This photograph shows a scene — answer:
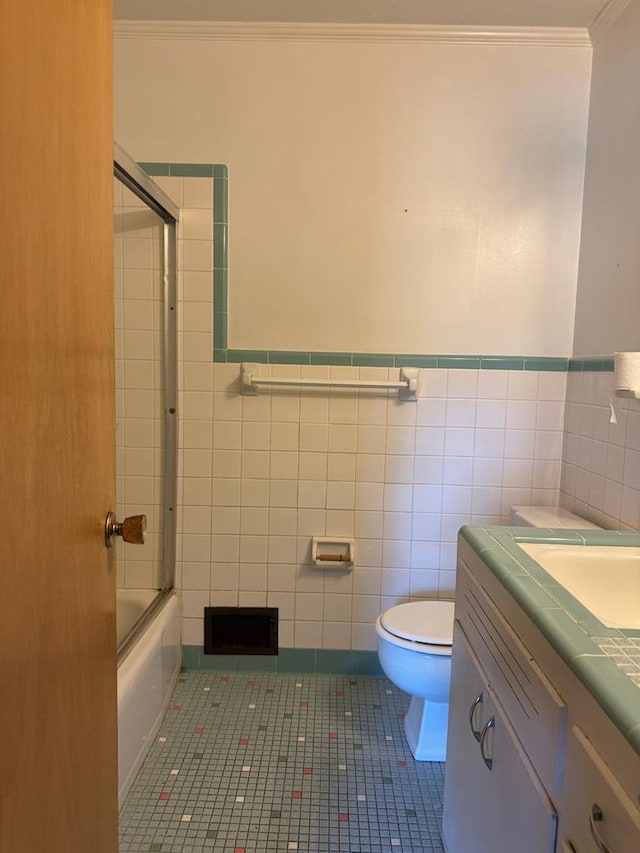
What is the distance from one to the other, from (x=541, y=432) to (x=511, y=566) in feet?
4.11

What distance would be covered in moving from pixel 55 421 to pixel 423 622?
1520 mm

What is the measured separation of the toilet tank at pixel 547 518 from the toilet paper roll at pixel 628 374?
635 mm

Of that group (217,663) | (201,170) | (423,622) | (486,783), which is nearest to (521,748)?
(486,783)

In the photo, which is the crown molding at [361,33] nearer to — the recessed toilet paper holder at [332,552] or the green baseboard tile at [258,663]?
the recessed toilet paper holder at [332,552]

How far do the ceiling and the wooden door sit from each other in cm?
131

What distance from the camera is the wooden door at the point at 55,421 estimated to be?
654mm

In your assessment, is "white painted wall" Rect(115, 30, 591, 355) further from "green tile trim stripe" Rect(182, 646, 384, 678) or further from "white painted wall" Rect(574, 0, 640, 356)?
"green tile trim stripe" Rect(182, 646, 384, 678)

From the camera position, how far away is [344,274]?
224cm

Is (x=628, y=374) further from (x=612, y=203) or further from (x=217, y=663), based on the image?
(x=217, y=663)

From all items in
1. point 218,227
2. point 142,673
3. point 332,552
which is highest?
point 218,227

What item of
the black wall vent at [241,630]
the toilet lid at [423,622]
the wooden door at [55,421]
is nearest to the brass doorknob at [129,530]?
the wooden door at [55,421]

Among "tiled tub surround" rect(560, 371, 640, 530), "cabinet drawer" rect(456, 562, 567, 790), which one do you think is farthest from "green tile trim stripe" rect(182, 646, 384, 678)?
"cabinet drawer" rect(456, 562, 567, 790)

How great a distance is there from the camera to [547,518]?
2059 millimetres

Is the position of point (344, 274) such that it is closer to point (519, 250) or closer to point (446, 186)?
point (446, 186)
